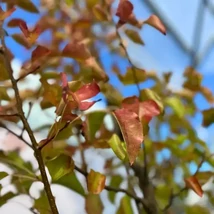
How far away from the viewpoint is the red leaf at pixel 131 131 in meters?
0.34

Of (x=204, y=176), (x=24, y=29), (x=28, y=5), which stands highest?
(x=28, y=5)

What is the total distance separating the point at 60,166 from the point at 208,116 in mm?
218

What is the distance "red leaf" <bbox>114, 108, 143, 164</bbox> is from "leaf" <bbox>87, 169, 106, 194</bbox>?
7 centimetres

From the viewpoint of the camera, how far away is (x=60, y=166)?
0.39 meters

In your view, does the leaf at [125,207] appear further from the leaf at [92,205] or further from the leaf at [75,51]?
the leaf at [75,51]

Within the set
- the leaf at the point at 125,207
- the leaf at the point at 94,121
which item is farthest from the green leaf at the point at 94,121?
the leaf at the point at 125,207

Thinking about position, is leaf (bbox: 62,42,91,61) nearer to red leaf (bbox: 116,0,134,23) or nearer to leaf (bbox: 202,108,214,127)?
red leaf (bbox: 116,0,134,23)

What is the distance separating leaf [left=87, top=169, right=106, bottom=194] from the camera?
1.31ft

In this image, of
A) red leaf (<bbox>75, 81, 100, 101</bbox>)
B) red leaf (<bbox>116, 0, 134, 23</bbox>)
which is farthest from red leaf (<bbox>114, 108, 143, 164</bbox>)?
red leaf (<bbox>116, 0, 134, 23</bbox>)

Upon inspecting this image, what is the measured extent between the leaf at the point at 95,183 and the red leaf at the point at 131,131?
0.07 metres

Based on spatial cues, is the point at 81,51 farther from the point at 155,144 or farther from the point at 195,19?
→ the point at 195,19

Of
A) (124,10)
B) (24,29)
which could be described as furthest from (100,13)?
(24,29)

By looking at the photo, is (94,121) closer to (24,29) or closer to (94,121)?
(94,121)

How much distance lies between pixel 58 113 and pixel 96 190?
80 millimetres
